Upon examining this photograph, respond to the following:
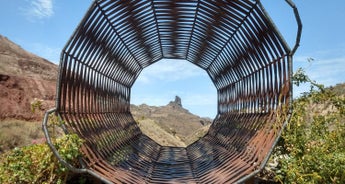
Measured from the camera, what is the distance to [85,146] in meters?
4.75

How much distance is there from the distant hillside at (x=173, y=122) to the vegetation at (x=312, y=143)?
12185mm

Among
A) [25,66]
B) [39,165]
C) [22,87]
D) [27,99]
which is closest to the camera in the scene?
[39,165]

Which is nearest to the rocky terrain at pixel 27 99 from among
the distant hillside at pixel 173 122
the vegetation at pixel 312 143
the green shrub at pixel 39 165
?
the distant hillside at pixel 173 122

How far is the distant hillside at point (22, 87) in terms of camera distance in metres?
23.0

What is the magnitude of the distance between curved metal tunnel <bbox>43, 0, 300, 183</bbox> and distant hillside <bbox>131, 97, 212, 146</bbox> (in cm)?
961

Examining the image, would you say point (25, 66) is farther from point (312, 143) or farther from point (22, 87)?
point (312, 143)

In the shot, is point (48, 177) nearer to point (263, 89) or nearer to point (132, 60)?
point (263, 89)

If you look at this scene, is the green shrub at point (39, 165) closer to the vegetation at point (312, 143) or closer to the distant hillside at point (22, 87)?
the vegetation at point (312, 143)

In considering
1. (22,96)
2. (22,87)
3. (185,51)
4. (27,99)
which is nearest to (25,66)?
(22,87)

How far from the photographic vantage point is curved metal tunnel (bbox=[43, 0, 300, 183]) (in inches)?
184

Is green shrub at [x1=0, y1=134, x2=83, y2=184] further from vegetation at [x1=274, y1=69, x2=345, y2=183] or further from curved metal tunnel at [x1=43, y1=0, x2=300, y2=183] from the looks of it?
vegetation at [x1=274, y1=69, x2=345, y2=183]

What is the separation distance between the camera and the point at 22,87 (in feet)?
87.4

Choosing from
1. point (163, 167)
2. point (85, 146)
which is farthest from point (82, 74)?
point (163, 167)

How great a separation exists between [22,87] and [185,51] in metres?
21.1
